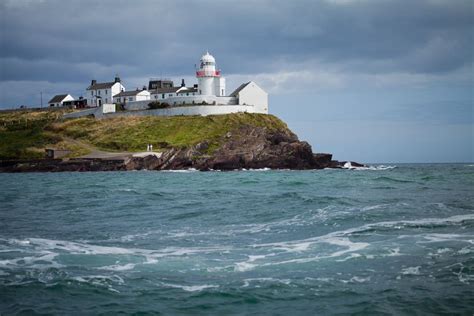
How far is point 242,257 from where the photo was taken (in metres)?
21.3

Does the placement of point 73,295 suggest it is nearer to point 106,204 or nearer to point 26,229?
point 26,229

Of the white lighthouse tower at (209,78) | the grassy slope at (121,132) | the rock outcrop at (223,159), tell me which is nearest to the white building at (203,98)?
the white lighthouse tower at (209,78)

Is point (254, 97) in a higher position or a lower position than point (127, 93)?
lower

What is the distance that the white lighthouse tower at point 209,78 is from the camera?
122312mm

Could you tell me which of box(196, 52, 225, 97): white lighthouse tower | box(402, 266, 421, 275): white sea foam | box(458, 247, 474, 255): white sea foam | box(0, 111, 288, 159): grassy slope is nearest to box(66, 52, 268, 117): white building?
box(196, 52, 225, 97): white lighthouse tower

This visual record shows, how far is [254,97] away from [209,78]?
9900 millimetres

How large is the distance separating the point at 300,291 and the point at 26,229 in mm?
16104

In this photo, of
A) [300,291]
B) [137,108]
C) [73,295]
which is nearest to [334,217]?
[300,291]

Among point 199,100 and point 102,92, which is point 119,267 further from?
point 102,92

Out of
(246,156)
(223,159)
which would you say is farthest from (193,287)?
(246,156)

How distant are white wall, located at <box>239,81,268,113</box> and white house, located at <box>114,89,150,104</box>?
24.2 meters

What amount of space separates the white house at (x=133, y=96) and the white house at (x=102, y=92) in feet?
7.90

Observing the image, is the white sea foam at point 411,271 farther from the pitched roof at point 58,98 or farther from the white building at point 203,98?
the pitched roof at point 58,98

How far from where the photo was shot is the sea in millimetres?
15500
